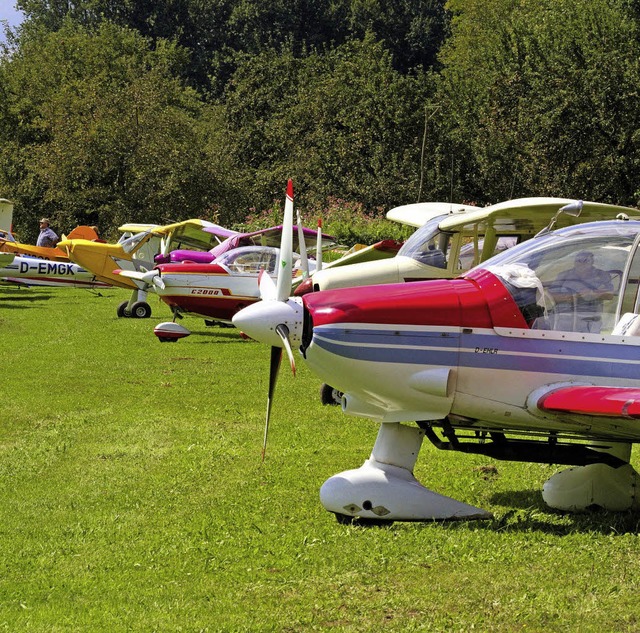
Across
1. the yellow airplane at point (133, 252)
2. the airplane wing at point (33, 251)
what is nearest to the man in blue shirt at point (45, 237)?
the airplane wing at point (33, 251)

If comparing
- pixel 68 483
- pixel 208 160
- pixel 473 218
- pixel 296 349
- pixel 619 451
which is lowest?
pixel 68 483

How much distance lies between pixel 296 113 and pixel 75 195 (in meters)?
10.6

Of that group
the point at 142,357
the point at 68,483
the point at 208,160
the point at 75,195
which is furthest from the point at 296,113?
the point at 68,483

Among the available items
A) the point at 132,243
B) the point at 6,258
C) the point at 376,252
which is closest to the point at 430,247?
the point at 376,252

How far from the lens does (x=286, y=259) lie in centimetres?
702

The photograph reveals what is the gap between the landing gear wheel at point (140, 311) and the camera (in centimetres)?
2138

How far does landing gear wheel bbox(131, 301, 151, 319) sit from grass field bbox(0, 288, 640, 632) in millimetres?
10294

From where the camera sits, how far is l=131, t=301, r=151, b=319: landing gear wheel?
70.1 feet

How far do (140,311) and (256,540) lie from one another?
51.4 ft

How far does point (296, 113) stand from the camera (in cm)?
4694

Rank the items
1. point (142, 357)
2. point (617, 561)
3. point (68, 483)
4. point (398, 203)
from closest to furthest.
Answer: point (617, 561)
point (68, 483)
point (142, 357)
point (398, 203)

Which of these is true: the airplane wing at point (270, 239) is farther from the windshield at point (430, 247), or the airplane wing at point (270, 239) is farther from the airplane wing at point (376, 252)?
the windshield at point (430, 247)

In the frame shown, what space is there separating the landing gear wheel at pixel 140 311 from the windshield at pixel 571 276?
→ 50.6 ft

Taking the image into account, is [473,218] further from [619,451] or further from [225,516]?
[225,516]
